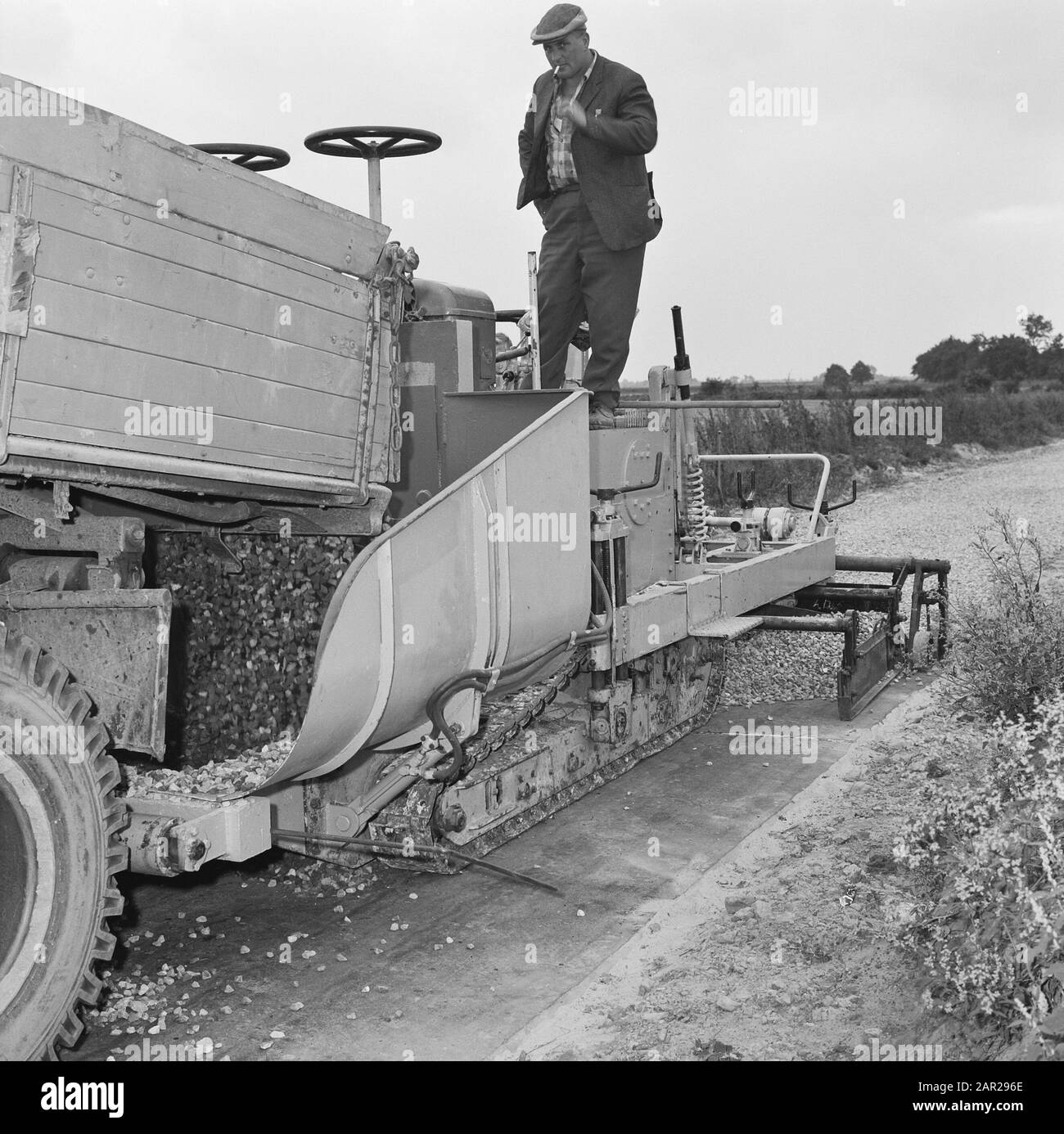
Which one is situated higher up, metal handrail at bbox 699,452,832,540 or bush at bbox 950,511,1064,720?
metal handrail at bbox 699,452,832,540

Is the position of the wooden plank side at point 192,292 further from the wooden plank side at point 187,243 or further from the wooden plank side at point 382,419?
the wooden plank side at point 382,419

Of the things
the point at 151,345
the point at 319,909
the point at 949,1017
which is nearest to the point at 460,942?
the point at 319,909

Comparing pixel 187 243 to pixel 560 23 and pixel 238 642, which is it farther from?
pixel 560 23

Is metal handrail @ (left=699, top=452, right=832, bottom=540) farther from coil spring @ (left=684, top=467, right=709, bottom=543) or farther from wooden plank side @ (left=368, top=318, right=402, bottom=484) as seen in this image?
wooden plank side @ (left=368, top=318, right=402, bottom=484)

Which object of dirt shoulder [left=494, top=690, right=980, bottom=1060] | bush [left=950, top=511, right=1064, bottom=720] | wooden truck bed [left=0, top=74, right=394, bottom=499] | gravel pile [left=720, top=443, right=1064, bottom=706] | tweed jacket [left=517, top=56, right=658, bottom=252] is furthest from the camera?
gravel pile [left=720, top=443, right=1064, bottom=706]

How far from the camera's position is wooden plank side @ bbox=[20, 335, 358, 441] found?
129 inches

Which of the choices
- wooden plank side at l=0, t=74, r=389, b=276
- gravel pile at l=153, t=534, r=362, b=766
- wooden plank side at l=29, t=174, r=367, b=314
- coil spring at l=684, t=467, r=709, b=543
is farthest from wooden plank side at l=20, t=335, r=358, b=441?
coil spring at l=684, t=467, r=709, b=543

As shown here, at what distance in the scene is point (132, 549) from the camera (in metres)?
4.02

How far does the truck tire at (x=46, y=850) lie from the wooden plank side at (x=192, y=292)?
96 cm

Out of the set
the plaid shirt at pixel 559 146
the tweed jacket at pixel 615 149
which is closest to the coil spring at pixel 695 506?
the tweed jacket at pixel 615 149

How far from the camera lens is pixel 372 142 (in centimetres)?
572

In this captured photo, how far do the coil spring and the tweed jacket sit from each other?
1.58 meters

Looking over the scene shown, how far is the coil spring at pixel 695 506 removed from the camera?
24.8ft

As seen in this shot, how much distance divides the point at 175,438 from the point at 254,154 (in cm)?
260
